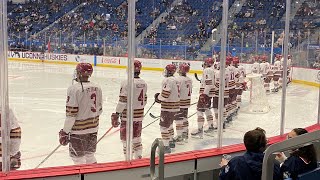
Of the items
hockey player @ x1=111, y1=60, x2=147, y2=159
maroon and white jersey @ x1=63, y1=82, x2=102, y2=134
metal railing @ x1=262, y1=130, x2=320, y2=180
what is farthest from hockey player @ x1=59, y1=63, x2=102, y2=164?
metal railing @ x1=262, y1=130, x2=320, y2=180

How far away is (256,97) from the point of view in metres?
6.28

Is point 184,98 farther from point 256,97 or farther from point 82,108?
point 256,97

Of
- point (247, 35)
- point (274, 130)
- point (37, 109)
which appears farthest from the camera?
point (37, 109)

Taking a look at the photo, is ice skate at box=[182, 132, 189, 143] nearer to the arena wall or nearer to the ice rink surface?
the ice rink surface

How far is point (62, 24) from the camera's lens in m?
3.97

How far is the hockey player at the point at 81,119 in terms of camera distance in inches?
118

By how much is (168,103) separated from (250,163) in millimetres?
2421

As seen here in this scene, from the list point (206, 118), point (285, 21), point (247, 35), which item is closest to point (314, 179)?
point (285, 21)

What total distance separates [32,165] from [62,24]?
155 cm

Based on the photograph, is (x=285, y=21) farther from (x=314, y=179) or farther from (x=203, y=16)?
(x=314, y=179)

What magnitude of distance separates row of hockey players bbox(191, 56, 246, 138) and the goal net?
22 cm

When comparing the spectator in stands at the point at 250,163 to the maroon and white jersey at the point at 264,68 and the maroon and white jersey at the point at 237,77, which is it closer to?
the maroon and white jersey at the point at 237,77

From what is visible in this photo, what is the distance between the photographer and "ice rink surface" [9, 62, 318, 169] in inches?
127

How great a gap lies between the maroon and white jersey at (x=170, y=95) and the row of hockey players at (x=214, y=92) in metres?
0.34
